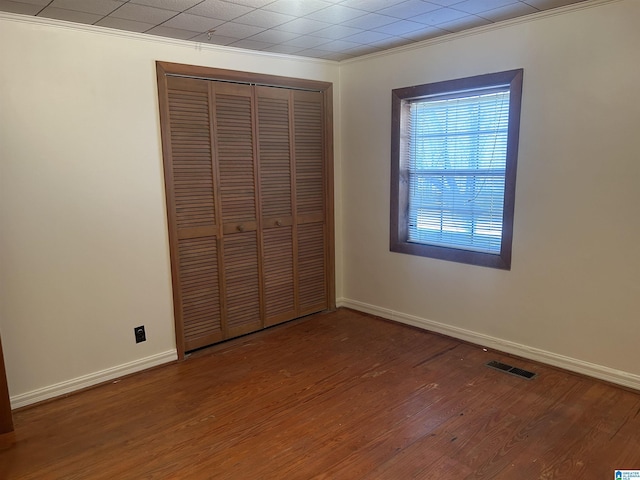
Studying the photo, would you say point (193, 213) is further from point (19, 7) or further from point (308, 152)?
point (19, 7)

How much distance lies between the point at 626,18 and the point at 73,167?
334 cm

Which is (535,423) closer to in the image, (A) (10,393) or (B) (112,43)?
(A) (10,393)

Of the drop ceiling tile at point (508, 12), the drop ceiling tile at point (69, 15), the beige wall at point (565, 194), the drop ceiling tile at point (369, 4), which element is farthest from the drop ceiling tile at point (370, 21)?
the drop ceiling tile at point (69, 15)

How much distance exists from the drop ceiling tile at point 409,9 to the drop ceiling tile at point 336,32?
365 mm

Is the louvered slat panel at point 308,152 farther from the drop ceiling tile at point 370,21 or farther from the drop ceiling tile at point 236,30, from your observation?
the drop ceiling tile at point 370,21

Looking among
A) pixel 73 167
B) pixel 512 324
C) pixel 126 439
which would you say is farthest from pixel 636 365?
pixel 73 167

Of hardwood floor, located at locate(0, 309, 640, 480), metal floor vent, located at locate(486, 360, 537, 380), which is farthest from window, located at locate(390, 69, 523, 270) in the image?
hardwood floor, located at locate(0, 309, 640, 480)

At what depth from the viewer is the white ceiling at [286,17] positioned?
2361mm

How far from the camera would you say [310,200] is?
13.2 ft

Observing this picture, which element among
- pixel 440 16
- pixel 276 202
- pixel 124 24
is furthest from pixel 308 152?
pixel 124 24

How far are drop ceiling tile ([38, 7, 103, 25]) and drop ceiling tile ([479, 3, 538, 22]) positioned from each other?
91.6 inches

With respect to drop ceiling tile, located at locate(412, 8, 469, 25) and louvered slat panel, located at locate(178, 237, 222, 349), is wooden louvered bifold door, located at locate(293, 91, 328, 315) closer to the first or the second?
louvered slat panel, located at locate(178, 237, 222, 349)

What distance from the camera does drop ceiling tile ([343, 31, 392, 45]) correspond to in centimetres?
308

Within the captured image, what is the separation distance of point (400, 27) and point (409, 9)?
41cm
